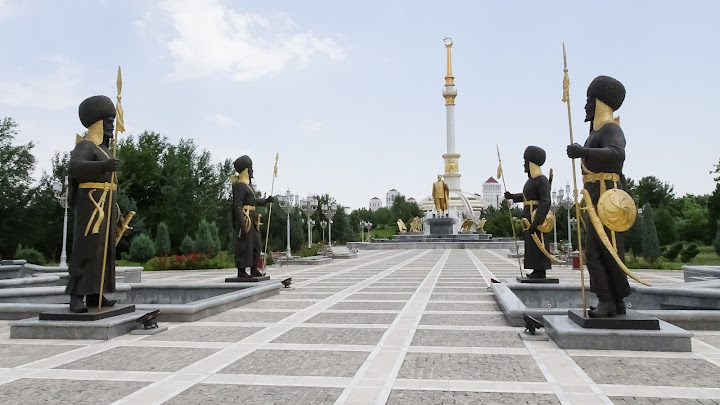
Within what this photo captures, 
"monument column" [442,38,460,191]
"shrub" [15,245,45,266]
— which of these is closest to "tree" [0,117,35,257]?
"shrub" [15,245,45,266]

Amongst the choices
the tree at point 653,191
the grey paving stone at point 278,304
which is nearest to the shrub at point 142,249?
the grey paving stone at point 278,304

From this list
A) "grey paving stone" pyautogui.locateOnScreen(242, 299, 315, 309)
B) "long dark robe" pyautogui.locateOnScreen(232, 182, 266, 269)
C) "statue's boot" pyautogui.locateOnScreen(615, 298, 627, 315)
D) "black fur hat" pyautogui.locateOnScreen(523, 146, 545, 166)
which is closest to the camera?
"statue's boot" pyautogui.locateOnScreen(615, 298, 627, 315)

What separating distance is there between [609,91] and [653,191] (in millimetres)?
66816

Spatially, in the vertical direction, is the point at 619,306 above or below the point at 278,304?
above

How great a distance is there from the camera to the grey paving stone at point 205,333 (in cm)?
743

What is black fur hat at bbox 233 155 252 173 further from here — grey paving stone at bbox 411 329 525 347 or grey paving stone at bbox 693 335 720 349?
grey paving stone at bbox 693 335 720 349

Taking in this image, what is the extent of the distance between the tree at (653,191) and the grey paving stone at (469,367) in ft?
206

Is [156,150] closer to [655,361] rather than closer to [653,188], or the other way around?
[655,361]

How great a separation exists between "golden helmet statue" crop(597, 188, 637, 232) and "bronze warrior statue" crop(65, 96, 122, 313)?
7066 millimetres

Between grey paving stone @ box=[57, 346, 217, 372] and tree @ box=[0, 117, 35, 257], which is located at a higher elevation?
tree @ box=[0, 117, 35, 257]

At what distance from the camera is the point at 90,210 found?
7754 millimetres

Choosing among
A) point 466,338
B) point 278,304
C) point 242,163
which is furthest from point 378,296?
point 242,163

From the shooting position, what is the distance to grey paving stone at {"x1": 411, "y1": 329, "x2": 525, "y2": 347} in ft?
22.7

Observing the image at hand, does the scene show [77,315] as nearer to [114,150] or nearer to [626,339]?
[114,150]
